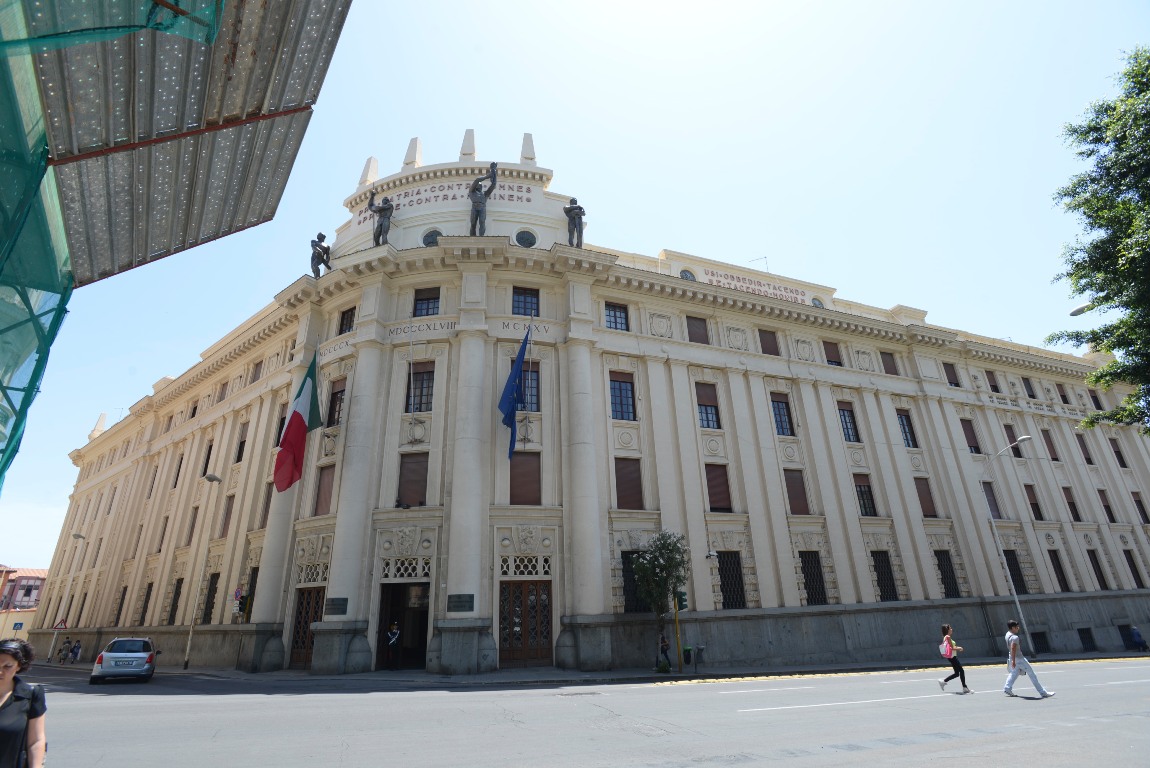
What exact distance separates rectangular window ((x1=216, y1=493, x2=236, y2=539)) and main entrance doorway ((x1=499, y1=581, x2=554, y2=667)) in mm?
15339

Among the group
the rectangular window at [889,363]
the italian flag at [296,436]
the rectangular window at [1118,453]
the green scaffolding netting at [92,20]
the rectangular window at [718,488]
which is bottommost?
the green scaffolding netting at [92,20]

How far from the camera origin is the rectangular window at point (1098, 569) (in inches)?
1179

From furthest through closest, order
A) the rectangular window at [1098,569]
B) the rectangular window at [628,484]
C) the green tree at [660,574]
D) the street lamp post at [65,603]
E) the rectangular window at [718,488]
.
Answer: the street lamp post at [65,603]
the rectangular window at [1098,569]
the rectangular window at [718,488]
the rectangular window at [628,484]
the green tree at [660,574]

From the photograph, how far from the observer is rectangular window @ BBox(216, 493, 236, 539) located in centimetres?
2656

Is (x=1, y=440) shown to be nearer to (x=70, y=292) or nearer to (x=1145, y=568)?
(x=70, y=292)

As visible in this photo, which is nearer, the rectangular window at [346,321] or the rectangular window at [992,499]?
the rectangular window at [346,321]

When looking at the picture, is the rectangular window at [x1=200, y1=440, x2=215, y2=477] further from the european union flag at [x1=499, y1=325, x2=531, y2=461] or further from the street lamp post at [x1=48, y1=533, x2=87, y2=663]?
the european union flag at [x1=499, y1=325, x2=531, y2=461]

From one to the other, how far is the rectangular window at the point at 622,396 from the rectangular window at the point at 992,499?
19.9 meters

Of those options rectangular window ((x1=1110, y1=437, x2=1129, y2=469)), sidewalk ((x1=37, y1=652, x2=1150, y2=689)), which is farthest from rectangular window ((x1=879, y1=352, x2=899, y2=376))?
rectangular window ((x1=1110, y1=437, x2=1129, y2=469))

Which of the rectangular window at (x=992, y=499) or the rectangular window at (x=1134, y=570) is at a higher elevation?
the rectangular window at (x=992, y=499)

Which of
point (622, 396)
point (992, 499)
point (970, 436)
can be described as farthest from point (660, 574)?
point (970, 436)

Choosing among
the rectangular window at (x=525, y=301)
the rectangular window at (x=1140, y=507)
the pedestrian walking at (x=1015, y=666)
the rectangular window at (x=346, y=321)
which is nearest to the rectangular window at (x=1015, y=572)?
the rectangular window at (x=1140, y=507)

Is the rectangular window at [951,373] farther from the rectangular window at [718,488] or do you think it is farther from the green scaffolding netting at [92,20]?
the green scaffolding netting at [92,20]

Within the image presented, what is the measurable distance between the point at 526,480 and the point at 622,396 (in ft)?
18.1
